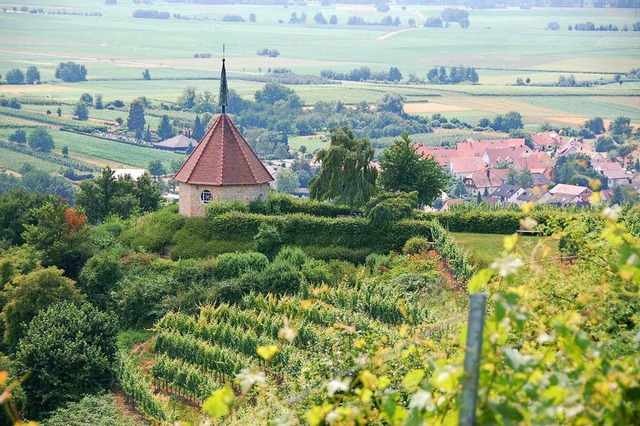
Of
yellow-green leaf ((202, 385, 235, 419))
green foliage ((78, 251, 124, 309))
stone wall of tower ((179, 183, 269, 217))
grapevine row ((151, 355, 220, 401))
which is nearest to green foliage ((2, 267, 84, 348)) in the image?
green foliage ((78, 251, 124, 309))

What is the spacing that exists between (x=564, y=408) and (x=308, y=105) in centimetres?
12442

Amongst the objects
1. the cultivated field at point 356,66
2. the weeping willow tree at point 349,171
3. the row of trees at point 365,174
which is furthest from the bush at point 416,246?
the cultivated field at point 356,66

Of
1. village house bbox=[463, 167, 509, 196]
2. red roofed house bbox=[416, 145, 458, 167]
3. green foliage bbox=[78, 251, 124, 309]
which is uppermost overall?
green foliage bbox=[78, 251, 124, 309]

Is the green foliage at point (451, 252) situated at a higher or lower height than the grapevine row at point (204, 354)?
higher

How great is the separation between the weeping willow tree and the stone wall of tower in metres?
2.71

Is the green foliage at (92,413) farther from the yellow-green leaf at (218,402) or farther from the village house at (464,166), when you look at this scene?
the village house at (464,166)

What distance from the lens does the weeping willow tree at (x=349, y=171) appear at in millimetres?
36312

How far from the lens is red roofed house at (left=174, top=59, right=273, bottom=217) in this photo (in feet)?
117

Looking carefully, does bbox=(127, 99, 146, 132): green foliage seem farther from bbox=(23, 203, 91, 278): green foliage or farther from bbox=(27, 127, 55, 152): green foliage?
bbox=(23, 203, 91, 278): green foliage

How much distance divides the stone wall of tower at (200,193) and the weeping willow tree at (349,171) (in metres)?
2.71

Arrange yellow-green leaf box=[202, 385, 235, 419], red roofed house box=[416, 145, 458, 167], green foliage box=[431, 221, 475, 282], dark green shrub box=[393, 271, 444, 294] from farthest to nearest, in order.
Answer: red roofed house box=[416, 145, 458, 167] → dark green shrub box=[393, 271, 444, 294] → green foliage box=[431, 221, 475, 282] → yellow-green leaf box=[202, 385, 235, 419]

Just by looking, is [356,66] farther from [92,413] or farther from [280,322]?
[92,413]

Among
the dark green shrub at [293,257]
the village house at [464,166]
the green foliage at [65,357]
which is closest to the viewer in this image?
the green foliage at [65,357]

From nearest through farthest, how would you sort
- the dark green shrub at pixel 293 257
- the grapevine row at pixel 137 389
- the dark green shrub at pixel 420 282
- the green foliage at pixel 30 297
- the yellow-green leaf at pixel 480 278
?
the yellow-green leaf at pixel 480 278 → the grapevine row at pixel 137 389 → the dark green shrub at pixel 420 282 → the green foliage at pixel 30 297 → the dark green shrub at pixel 293 257
